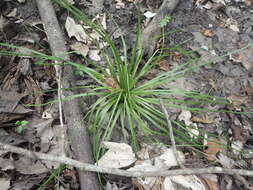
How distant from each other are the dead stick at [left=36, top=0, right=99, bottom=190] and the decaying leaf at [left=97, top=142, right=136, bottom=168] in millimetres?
113

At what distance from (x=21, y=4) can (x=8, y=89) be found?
1067mm

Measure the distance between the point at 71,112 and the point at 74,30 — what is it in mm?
1056

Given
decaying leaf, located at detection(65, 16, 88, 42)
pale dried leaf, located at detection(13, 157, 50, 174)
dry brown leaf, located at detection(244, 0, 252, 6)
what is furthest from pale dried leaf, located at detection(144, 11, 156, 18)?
pale dried leaf, located at detection(13, 157, 50, 174)

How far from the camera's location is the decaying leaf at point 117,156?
1.56 meters

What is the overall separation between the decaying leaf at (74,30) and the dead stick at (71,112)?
0.75 ft

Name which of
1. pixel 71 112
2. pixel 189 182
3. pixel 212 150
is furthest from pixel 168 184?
pixel 71 112

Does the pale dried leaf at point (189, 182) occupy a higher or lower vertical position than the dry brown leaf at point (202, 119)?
lower

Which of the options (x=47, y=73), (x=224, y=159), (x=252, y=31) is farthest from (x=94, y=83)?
(x=252, y=31)

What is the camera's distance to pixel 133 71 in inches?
77.6

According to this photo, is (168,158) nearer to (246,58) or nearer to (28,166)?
(28,166)

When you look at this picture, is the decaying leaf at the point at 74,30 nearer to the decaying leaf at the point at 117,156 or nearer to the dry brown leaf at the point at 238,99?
the decaying leaf at the point at 117,156

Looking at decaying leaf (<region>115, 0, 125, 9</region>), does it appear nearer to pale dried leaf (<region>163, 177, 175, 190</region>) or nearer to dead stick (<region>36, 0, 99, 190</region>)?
dead stick (<region>36, 0, 99, 190</region>)

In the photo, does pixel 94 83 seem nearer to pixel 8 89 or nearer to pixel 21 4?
pixel 8 89

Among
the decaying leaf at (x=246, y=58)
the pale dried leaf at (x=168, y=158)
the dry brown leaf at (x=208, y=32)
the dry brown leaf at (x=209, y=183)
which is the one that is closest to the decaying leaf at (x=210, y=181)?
the dry brown leaf at (x=209, y=183)
